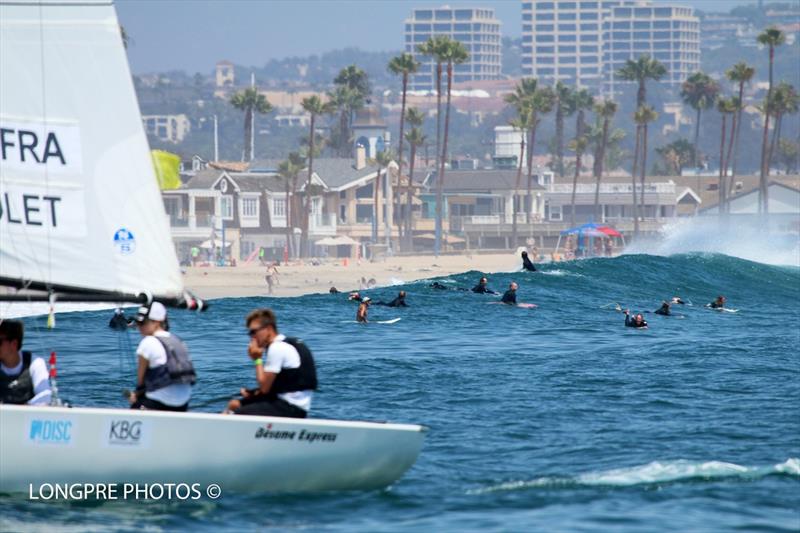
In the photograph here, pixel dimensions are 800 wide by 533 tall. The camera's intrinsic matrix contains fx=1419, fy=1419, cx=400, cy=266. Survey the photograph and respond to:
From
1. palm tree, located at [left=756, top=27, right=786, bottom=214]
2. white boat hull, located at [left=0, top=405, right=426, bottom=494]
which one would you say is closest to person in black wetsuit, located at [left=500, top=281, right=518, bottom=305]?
white boat hull, located at [left=0, top=405, right=426, bottom=494]

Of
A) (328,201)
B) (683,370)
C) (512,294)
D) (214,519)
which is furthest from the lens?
(328,201)

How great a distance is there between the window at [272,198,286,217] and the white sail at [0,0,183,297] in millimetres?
99615

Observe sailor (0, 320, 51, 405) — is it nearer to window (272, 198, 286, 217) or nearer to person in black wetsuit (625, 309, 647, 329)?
person in black wetsuit (625, 309, 647, 329)

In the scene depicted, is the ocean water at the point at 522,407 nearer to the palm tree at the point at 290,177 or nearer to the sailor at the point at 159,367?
the sailor at the point at 159,367

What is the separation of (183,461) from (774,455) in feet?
24.5

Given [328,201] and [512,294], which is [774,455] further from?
[328,201]

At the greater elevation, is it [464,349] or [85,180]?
[85,180]

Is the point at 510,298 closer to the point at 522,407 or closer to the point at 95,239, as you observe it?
the point at 522,407

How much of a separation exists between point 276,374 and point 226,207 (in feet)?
316

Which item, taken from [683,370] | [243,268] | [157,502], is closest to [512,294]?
[683,370]

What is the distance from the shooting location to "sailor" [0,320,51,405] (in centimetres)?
1339

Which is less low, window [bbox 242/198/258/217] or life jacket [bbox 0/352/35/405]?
life jacket [bbox 0/352/35/405]

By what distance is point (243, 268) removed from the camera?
92688 millimetres

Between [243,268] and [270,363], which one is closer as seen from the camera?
[270,363]
